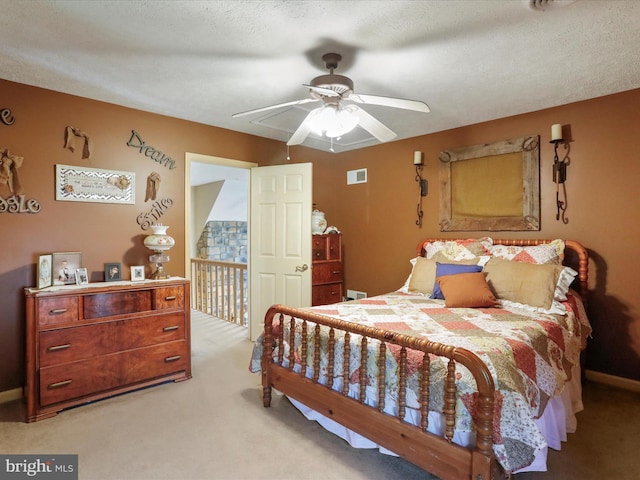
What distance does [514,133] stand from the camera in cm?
338

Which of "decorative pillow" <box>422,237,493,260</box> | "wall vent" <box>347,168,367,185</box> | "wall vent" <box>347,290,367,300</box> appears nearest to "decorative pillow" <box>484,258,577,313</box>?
"decorative pillow" <box>422,237,493,260</box>

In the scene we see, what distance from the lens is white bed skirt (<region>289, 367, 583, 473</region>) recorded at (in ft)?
5.06

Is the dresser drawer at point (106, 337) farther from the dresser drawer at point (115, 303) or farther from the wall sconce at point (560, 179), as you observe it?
the wall sconce at point (560, 179)

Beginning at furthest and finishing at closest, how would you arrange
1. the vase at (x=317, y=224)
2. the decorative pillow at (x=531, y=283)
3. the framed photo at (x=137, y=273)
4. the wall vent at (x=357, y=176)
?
the wall vent at (x=357, y=176)
the vase at (x=317, y=224)
the framed photo at (x=137, y=273)
the decorative pillow at (x=531, y=283)

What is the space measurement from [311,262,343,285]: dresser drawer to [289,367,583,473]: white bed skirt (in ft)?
5.69

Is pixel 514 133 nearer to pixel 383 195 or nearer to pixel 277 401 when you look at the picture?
pixel 383 195

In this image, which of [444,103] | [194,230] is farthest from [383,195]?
[194,230]

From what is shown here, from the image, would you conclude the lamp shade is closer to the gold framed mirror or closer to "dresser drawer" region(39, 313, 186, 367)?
"dresser drawer" region(39, 313, 186, 367)

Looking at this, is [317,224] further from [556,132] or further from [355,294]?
[556,132]

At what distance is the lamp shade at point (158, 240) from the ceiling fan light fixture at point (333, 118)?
5.61 feet

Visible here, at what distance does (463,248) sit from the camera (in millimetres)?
3352

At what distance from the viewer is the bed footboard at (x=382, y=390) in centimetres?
142

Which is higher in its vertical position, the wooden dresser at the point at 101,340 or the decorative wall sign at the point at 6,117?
the decorative wall sign at the point at 6,117

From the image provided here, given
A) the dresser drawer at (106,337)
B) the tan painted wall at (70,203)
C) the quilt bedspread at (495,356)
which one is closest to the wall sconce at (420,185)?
the quilt bedspread at (495,356)
